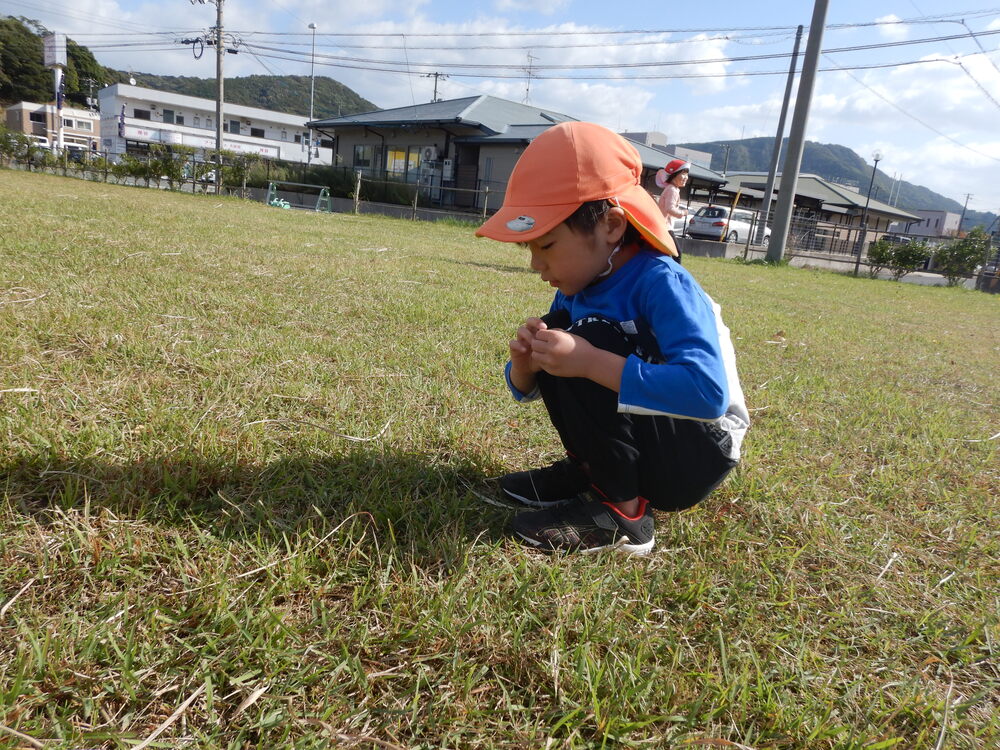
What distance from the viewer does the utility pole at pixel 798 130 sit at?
13.6m

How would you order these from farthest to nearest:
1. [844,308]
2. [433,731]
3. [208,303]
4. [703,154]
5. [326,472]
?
[703,154] < [844,308] < [208,303] < [326,472] < [433,731]

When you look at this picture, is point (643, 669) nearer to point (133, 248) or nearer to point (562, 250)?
point (562, 250)

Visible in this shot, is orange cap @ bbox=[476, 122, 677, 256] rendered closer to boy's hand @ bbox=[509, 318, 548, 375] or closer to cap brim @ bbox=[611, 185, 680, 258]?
cap brim @ bbox=[611, 185, 680, 258]

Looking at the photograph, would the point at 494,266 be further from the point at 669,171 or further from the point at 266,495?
the point at 266,495

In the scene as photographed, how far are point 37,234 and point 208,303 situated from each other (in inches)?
101

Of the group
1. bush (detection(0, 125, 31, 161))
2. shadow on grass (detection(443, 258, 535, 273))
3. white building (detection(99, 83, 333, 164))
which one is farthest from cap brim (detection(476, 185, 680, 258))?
white building (detection(99, 83, 333, 164))

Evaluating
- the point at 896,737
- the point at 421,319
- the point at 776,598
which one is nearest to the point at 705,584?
the point at 776,598

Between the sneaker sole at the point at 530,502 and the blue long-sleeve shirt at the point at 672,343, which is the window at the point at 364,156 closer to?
the sneaker sole at the point at 530,502

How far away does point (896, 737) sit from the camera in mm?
1088

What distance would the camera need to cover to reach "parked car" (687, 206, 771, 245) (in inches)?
778

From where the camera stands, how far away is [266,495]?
5.39 feet

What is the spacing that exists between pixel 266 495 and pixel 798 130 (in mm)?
15370

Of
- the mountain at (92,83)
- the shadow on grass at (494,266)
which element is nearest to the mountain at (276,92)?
the mountain at (92,83)

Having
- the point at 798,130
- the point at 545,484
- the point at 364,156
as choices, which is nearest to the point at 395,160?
the point at 364,156
